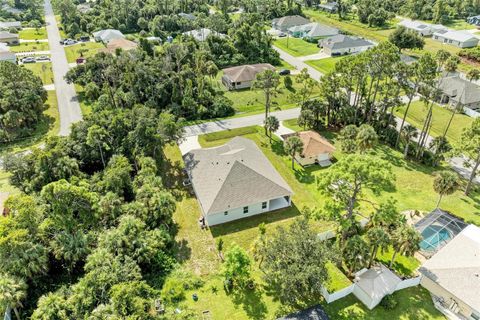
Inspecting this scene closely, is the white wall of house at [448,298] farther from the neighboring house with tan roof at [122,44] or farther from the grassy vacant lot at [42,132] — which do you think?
the neighboring house with tan roof at [122,44]

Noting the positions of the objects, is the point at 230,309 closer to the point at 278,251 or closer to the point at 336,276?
the point at 278,251

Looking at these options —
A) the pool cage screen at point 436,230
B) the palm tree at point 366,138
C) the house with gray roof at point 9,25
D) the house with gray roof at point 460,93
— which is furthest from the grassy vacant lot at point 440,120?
the house with gray roof at point 9,25

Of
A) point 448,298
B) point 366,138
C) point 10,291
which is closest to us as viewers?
point 10,291

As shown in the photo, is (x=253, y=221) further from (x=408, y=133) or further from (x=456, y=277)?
(x=408, y=133)

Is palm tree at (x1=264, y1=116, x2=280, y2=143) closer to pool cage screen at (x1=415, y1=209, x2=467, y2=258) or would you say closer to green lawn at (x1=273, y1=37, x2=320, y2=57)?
pool cage screen at (x1=415, y1=209, x2=467, y2=258)

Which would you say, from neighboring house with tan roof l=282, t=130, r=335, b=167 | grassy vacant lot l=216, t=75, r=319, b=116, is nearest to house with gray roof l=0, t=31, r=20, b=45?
grassy vacant lot l=216, t=75, r=319, b=116

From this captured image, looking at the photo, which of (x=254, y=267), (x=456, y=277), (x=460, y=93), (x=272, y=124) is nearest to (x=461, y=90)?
(x=460, y=93)
